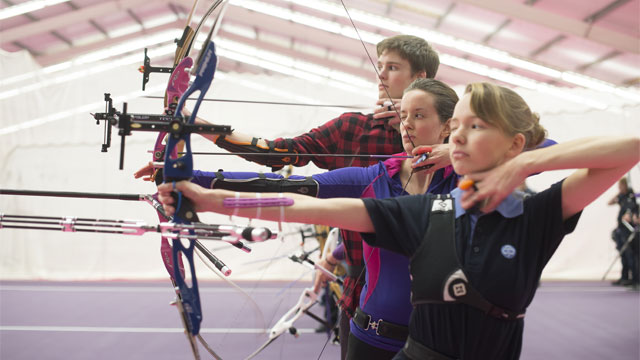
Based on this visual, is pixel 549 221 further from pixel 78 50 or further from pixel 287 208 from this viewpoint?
pixel 78 50

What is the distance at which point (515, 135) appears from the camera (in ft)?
3.09

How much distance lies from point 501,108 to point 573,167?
17 cm

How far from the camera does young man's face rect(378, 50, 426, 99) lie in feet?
4.76

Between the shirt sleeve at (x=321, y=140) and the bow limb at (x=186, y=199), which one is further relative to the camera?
the shirt sleeve at (x=321, y=140)

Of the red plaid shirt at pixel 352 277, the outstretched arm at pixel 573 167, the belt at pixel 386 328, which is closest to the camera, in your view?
the outstretched arm at pixel 573 167

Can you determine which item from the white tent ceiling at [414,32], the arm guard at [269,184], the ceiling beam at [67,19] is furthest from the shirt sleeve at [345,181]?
the ceiling beam at [67,19]

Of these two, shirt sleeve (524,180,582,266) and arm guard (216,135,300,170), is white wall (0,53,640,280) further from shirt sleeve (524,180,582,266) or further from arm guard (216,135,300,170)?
shirt sleeve (524,180,582,266)

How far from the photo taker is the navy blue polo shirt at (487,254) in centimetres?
86

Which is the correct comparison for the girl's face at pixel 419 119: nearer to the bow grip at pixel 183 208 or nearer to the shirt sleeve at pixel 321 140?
the shirt sleeve at pixel 321 140

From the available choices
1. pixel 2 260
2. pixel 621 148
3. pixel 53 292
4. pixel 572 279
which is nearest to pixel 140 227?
pixel 621 148

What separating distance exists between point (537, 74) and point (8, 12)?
547 cm

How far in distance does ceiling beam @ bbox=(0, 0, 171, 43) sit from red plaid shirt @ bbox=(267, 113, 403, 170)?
145 inches

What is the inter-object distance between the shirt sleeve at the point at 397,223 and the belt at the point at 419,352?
17 centimetres

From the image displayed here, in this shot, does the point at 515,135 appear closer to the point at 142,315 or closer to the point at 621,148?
the point at 621,148
